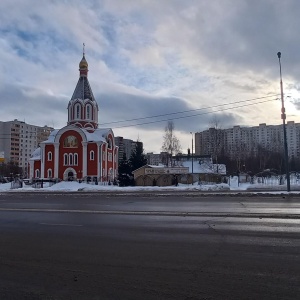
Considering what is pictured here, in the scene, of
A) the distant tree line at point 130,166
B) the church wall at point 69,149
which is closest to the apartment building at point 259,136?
the distant tree line at point 130,166

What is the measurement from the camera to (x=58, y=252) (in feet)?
26.3

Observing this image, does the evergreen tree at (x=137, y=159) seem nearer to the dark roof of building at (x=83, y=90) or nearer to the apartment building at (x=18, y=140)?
the dark roof of building at (x=83, y=90)

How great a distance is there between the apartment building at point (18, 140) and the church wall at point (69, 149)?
174 feet

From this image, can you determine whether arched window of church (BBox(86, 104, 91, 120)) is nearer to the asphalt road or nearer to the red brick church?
the red brick church

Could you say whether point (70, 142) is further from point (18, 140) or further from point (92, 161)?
point (18, 140)

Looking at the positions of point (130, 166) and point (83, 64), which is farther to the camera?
point (83, 64)

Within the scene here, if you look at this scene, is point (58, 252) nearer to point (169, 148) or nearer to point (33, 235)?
point (33, 235)

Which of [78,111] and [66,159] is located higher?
[78,111]

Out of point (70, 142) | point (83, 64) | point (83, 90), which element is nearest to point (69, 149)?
point (70, 142)

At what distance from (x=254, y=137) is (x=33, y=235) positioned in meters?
120

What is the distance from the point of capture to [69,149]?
63.7m

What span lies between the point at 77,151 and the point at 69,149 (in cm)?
151

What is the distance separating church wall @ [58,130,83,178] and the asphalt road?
51400 millimetres

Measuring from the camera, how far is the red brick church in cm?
6269
